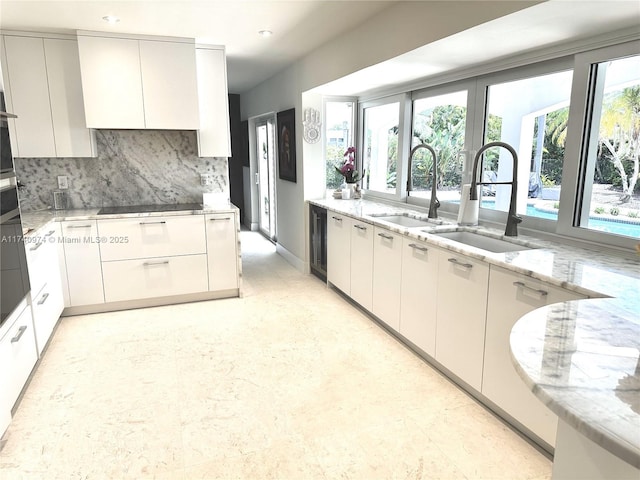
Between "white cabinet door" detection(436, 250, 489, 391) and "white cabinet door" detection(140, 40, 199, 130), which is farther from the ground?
"white cabinet door" detection(140, 40, 199, 130)

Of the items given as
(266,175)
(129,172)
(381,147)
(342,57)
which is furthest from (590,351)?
(266,175)

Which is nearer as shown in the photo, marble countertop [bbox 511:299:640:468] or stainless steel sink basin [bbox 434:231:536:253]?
marble countertop [bbox 511:299:640:468]

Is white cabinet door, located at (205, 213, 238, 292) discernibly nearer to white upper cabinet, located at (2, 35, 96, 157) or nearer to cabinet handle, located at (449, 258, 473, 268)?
white upper cabinet, located at (2, 35, 96, 157)

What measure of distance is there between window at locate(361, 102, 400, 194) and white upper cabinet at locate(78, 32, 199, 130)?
188 centimetres

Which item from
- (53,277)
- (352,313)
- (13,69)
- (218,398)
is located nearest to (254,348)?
(218,398)

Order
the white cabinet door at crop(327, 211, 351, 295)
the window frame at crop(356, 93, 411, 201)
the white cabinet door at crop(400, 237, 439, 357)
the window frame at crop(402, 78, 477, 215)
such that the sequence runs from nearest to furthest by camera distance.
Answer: the white cabinet door at crop(400, 237, 439, 357)
the window frame at crop(402, 78, 477, 215)
the white cabinet door at crop(327, 211, 351, 295)
the window frame at crop(356, 93, 411, 201)

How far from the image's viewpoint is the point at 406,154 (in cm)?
415

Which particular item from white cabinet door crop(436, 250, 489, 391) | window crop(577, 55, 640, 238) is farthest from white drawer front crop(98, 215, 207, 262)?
window crop(577, 55, 640, 238)

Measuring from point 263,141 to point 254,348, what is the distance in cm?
439

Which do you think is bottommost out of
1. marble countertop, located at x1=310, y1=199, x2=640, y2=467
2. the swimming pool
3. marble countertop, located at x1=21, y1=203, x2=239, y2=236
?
marble countertop, located at x1=310, y1=199, x2=640, y2=467

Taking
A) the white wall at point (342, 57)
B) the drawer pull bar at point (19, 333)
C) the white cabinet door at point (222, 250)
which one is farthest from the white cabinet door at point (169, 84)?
the drawer pull bar at point (19, 333)

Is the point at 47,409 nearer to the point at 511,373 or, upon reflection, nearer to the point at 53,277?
the point at 53,277

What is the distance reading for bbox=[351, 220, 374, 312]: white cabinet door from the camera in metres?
3.53

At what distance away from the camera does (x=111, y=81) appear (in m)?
3.69
